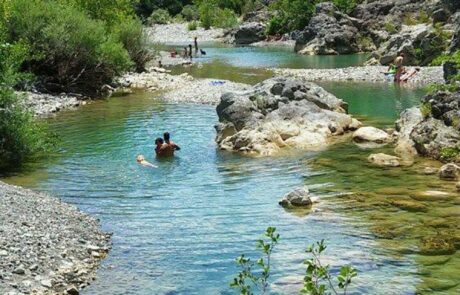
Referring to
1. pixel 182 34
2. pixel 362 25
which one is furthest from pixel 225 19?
pixel 362 25

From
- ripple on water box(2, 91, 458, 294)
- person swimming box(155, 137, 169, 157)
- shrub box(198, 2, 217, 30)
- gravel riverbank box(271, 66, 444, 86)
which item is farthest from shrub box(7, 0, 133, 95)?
shrub box(198, 2, 217, 30)

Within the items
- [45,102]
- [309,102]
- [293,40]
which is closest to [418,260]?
[309,102]

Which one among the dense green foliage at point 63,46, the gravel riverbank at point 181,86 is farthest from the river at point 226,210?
the dense green foliage at point 63,46

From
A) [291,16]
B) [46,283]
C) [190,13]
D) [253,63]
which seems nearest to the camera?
[46,283]

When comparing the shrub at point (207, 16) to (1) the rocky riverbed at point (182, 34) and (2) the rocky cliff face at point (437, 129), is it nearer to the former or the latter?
(1) the rocky riverbed at point (182, 34)

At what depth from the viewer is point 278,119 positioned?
2866cm

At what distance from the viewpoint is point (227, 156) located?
25.6 metres

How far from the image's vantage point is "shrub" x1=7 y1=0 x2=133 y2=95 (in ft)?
132

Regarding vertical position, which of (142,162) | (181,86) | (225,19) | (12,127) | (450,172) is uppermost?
(225,19)

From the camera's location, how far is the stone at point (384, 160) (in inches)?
899

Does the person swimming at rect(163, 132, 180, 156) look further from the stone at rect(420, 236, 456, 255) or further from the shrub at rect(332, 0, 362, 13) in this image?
the shrub at rect(332, 0, 362, 13)

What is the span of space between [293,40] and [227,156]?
246ft

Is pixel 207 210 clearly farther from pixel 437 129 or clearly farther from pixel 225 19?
pixel 225 19

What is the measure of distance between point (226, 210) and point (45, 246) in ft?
19.6
